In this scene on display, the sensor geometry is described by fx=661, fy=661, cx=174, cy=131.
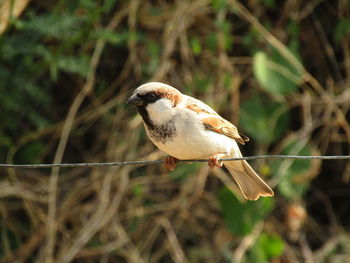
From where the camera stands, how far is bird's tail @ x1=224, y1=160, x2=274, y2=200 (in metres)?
3.29

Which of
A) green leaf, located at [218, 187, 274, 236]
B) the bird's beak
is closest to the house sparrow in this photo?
the bird's beak

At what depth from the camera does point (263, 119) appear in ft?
15.3

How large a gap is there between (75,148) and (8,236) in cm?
81

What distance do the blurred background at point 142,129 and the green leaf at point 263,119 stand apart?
1 cm

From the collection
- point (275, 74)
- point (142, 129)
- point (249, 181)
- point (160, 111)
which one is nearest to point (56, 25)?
point (142, 129)

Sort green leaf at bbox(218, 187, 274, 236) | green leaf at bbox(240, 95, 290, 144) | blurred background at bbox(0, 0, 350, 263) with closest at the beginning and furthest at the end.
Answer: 1. green leaf at bbox(218, 187, 274, 236)
2. blurred background at bbox(0, 0, 350, 263)
3. green leaf at bbox(240, 95, 290, 144)

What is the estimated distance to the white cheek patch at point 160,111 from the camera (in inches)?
114

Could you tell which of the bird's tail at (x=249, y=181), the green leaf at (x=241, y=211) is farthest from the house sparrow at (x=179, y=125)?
the green leaf at (x=241, y=211)

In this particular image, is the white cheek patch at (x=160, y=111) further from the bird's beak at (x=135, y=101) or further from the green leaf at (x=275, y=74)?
the green leaf at (x=275, y=74)

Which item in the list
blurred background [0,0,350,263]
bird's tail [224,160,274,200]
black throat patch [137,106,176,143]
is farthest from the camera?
blurred background [0,0,350,263]

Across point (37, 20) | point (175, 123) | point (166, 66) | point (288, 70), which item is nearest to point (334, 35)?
point (288, 70)

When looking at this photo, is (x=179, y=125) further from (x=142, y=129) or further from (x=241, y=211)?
(x=142, y=129)

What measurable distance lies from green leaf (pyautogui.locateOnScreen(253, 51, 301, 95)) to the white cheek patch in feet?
5.28

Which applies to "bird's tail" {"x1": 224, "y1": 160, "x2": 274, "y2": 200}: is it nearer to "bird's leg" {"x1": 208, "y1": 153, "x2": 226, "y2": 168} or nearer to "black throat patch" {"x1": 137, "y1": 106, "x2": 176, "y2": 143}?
"bird's leg" {"x1": 208, "y1": 153, "x2": 226, "y2": 168}
